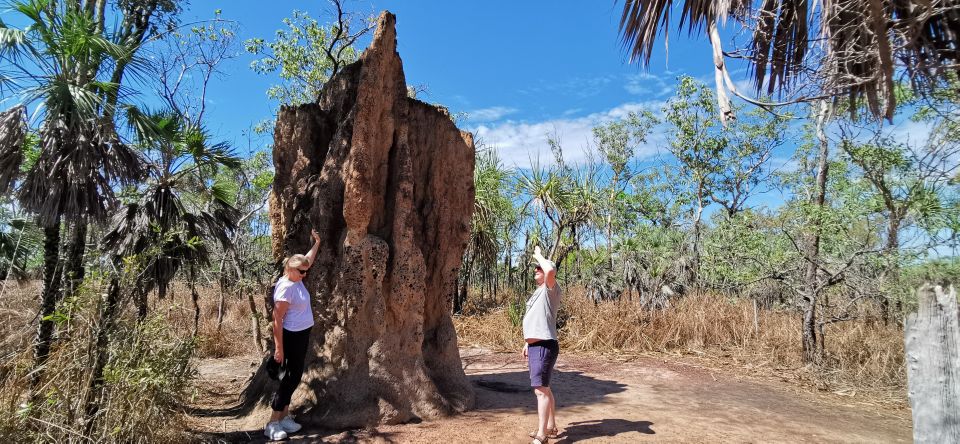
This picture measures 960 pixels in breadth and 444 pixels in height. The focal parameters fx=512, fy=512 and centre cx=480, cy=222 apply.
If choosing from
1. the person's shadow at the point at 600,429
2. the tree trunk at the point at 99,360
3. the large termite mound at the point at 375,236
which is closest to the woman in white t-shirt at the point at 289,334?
the large termite mound at the point at 375,236

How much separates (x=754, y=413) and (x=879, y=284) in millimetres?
3859

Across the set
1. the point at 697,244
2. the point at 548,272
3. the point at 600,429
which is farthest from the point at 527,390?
the point at 697,244

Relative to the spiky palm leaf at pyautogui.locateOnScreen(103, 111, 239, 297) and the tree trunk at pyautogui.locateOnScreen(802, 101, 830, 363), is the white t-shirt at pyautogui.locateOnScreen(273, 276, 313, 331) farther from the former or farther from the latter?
the tree trunk at pyautogui.locateOnScreen(802, 101, 830, 363)

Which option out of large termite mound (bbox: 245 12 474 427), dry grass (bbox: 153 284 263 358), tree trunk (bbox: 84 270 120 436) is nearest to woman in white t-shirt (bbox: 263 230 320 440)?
large termite mound (bbox: 245 12 474 427)

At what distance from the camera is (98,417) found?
145 inches

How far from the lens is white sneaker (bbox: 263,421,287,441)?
4.51 metres

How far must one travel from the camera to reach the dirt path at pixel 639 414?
482cm

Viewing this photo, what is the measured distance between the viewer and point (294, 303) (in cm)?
467

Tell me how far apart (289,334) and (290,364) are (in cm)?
27

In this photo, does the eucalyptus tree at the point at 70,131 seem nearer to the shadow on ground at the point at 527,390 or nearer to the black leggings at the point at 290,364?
the black leggings at the point at 290,364

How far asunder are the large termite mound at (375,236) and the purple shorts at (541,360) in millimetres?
1361

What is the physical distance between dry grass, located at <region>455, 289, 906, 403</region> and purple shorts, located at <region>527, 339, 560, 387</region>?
5442mm

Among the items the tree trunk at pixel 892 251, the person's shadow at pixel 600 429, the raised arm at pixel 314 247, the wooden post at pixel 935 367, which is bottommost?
the person's shadow at pixel 600 429

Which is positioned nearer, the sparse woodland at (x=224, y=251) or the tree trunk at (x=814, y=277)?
the sparse woodland at (x=224, y=251)
